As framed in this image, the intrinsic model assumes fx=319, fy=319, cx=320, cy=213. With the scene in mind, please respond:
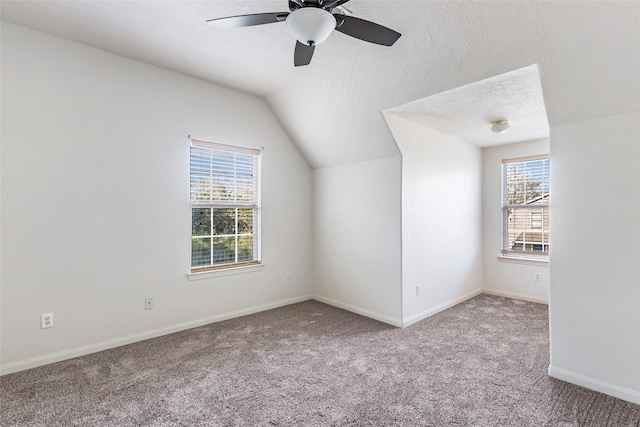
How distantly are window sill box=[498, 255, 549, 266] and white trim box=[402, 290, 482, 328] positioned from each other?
25.9 inches

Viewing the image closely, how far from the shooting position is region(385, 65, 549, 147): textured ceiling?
2633mm

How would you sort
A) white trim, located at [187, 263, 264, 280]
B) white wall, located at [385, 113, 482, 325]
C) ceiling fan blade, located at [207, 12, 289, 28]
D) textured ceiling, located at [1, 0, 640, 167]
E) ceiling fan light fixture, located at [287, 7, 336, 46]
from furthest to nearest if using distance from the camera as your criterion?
white wall, located at [385, 113, 482, 325], white trim, located at [187, 263, 264, 280], textured ceiling, located at [1, 0, 640, 167], ceiling fan blade, located at [207, 12, 289, 28], ceiling fan light fixture, located at [287, 7, 336, 46]

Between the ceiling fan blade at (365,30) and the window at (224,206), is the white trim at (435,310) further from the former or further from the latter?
the ceiling fan blade at (365,30)

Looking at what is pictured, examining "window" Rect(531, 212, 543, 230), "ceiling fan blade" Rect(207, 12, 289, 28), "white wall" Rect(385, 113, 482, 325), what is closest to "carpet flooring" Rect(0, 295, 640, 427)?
"white wall" Rect(385, 113, 482, 325)

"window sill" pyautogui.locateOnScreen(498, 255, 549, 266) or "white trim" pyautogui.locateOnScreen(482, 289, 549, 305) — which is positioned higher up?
"window sill" pyautogui.locateOnScreen(498, 255, 549, 266)

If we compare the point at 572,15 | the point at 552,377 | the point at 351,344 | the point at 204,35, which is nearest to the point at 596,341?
the point at 552,377

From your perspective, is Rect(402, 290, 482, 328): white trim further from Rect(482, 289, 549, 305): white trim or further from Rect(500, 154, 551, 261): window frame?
Rect(500, 154, 551, 261): window frame

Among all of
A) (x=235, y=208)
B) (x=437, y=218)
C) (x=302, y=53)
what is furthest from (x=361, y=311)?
(x=302, y=53)

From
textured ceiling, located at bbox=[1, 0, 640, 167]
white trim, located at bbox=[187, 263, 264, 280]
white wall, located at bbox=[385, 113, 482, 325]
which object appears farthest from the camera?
white wall, located at bbox=[385, 113, 482, 325]

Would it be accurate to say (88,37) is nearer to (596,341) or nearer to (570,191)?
(570,191)

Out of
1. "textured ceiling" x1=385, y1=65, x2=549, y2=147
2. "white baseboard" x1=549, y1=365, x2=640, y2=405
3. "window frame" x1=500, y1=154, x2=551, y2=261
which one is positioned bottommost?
"white baseboard" x1=549, y1=365, x2=640, y2=405

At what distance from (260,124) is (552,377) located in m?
3.88

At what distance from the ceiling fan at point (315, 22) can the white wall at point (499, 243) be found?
379 centimetres

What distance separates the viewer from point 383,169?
3.78 m
